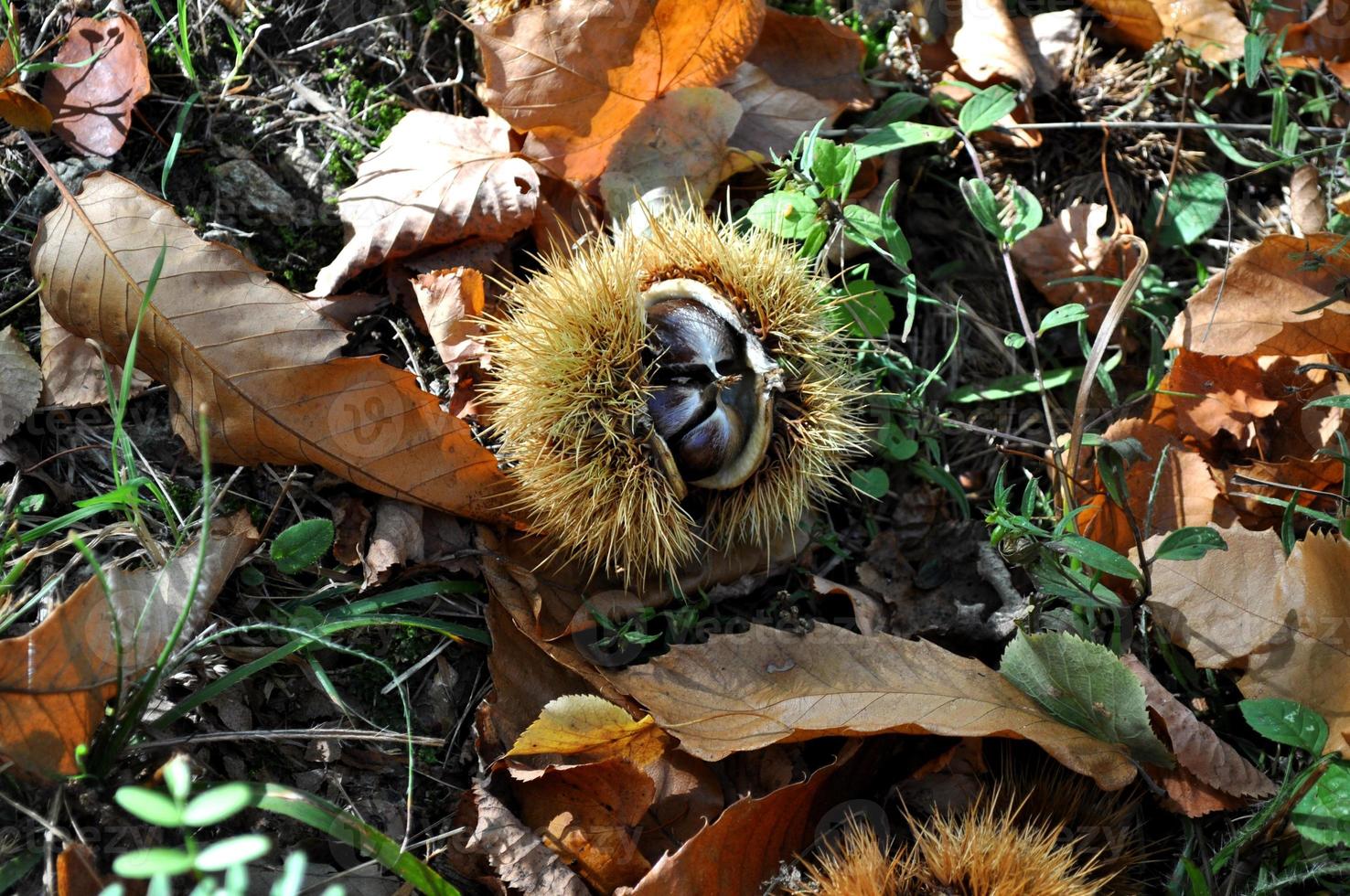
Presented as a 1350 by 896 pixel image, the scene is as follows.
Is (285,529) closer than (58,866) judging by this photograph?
No

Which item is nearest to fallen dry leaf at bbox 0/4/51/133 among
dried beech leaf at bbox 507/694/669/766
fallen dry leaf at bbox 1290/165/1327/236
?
dried beech leaf at bbox 507/694/669/766

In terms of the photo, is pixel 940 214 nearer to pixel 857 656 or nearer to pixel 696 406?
pixel 696 406

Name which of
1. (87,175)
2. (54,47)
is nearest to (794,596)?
(87,175)

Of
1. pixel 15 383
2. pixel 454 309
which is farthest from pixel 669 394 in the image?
pixel 15 383

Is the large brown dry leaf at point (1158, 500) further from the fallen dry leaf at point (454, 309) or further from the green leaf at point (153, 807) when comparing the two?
the green leaf at point (153, 807)

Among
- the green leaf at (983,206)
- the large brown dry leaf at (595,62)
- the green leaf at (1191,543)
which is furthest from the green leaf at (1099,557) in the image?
the large brown dry leaf at (595,62)

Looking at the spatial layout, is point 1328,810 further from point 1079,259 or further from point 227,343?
point 227,343
